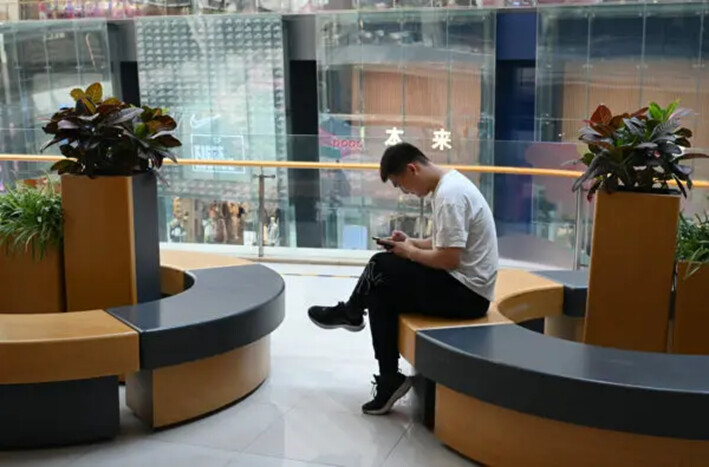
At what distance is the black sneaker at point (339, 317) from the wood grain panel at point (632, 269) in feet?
3.44

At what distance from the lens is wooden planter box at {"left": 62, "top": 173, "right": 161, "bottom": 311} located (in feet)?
11.9

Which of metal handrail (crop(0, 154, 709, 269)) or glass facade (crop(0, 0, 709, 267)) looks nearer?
metal handrail (crop(0, 154, 709, 269))

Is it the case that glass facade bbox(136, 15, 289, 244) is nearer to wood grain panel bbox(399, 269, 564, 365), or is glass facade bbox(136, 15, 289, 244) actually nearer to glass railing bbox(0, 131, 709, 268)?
glass railing bbox(0, 131, 709, 268)

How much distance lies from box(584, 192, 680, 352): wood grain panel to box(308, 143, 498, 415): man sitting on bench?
0.49 m

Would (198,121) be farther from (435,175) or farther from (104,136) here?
(435,175)

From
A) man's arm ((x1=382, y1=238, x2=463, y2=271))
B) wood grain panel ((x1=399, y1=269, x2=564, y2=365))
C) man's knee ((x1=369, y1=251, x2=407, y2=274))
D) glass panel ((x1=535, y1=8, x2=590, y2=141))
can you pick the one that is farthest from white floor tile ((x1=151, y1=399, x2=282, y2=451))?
glass panel ((x1=535, y1=8, x2=590, y2=141))

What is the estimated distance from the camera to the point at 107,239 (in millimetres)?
3652

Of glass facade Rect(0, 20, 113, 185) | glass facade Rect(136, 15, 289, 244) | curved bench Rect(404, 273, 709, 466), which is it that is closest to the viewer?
curved bench Rect(404, 273, 709, 466)

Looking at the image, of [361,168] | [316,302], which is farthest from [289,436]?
[361,168]

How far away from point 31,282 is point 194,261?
876mm

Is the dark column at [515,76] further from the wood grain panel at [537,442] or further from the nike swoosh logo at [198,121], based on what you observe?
the wood grain panel at [537,442]

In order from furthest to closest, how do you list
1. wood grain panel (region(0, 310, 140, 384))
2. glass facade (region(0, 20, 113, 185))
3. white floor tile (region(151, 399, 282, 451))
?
glass facade (region(0, 20, 113, 185)) → white floor tile (region(151, 399, 282, 451)) → wood grain panel (region(0, 310, 140, 384))

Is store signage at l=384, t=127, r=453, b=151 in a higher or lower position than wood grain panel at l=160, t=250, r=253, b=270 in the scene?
higher

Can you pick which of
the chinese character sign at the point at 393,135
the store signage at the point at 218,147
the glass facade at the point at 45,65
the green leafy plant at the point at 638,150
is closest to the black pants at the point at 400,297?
the green leafy plant at the point at 638,150
